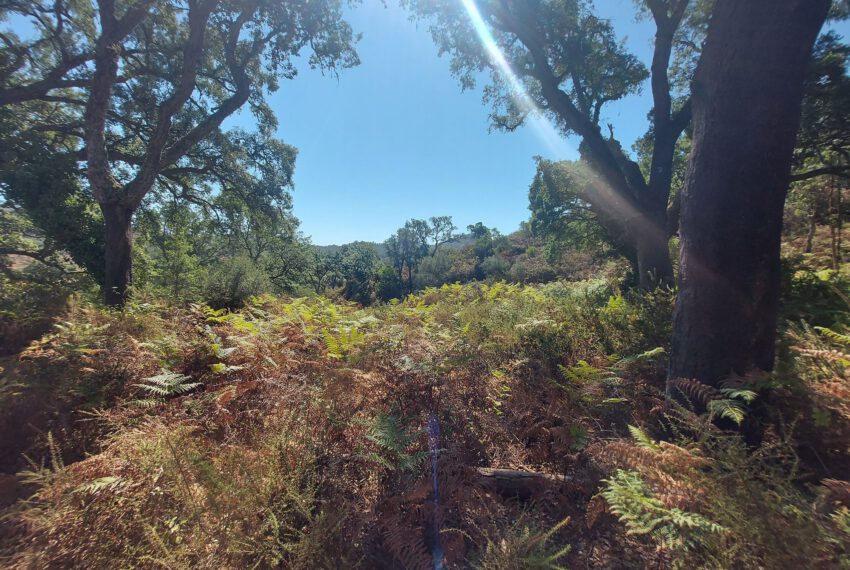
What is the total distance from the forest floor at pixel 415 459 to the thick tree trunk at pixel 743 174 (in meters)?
0.34

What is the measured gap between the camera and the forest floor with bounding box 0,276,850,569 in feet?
5.14

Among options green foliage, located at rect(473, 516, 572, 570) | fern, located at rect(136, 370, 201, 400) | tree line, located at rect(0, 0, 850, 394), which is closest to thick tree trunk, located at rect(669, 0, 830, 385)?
tree line, located at rect(0, 0, 850, 394)

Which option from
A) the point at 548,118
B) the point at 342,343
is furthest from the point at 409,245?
the point at 342,343

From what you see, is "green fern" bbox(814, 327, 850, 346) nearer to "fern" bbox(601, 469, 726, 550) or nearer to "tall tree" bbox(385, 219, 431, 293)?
"fern" bbox(601, 469, 726, 550)

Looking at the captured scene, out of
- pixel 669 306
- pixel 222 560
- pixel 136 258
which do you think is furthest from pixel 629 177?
pixel 136 258

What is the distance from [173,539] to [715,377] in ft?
12.3

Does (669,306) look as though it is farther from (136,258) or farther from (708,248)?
(136,258)

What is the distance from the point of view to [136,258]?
8836 mm

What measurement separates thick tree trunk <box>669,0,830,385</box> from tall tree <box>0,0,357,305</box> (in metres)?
8.71

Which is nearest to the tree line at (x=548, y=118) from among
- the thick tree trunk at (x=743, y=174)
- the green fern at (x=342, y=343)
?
the thick tree trunk at (x=743, y=174)

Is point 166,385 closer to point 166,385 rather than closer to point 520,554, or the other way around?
point 166,385

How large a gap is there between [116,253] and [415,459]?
299 inches

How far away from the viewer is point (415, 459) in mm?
2201

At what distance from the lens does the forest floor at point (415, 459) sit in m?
1.57
